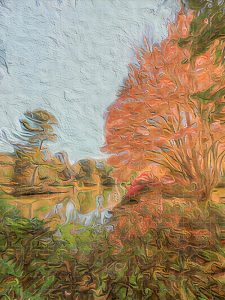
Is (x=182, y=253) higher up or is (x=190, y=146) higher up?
(x=190, y=146)

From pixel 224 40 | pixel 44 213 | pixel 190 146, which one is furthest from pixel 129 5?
pixel 44 213

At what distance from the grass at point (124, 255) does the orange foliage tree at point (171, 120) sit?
0.73ft

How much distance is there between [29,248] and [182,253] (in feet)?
2.99

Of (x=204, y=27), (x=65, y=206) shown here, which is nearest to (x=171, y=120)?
(x=204, y=27)

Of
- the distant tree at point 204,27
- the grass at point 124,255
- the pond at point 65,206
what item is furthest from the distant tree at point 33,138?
the distant tree at point 204,27

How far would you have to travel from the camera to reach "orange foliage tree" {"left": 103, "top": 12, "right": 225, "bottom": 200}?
2.07m

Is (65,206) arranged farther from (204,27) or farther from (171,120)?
(204,27)

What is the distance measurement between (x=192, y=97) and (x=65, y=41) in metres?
0.83

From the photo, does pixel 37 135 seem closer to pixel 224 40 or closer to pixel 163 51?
pixel 163 51

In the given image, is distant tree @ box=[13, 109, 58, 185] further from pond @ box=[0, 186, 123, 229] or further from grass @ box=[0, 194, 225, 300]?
grass @ box=[0, 194, 225, 300]

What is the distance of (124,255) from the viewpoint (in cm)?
208

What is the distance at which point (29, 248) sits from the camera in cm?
209

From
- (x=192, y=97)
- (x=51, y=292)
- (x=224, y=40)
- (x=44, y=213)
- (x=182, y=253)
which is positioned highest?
(x=224, y=40)

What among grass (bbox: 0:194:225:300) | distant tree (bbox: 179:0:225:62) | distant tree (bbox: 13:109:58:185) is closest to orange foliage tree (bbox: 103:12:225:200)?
distant tree (bbox: 179:0:225:62)
